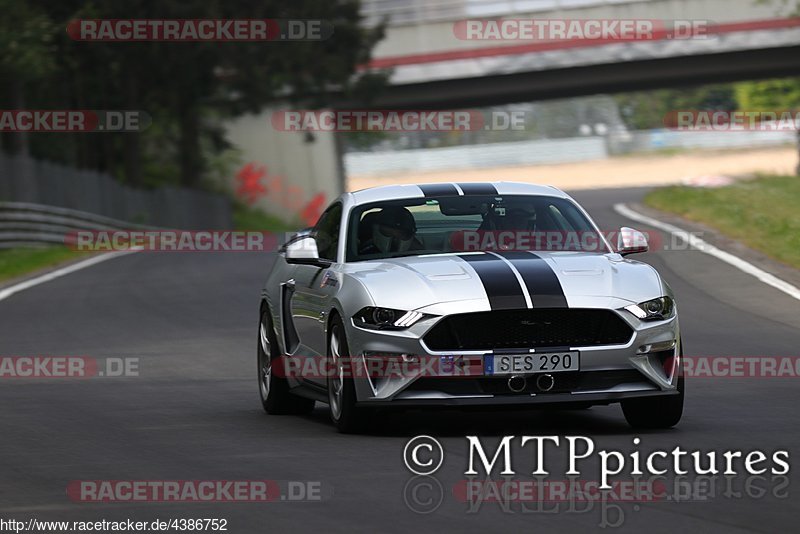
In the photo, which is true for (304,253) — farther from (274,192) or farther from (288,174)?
(288,174)

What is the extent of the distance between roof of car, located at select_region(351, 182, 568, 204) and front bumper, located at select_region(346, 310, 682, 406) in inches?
67.5

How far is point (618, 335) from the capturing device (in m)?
10.0

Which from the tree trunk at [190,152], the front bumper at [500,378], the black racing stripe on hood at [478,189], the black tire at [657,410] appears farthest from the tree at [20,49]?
the black tire at [657,410]

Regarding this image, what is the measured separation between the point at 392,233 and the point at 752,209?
63.0 feet

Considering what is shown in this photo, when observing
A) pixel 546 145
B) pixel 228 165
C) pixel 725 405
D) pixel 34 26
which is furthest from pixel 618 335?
pixel 546 145

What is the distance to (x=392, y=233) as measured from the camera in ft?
37.1

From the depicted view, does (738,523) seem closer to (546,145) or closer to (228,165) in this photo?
(228,165)

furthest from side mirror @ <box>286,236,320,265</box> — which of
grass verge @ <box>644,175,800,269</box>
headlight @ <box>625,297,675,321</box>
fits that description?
grass verge @ <box>644,175,800,269</box>

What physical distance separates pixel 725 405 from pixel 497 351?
2239mm

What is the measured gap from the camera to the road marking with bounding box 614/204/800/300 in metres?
19.4

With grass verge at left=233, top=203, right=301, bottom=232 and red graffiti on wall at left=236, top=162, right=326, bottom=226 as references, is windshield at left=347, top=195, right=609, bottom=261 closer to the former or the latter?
grass verge at left=233, top=203, right=301, bottom=232

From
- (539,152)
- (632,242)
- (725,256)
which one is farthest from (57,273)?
(539,152)

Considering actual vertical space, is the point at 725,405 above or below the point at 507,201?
below

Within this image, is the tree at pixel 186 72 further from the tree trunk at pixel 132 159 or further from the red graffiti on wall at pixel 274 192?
the red graffiti on wall at pixel 274 192
